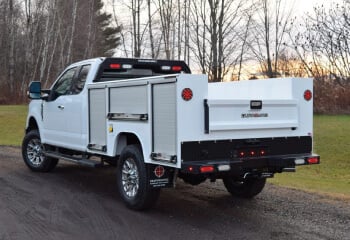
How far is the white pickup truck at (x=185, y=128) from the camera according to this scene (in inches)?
246

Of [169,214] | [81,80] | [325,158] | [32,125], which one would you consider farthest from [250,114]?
[325,158]

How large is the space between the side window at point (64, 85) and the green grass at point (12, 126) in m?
8.04

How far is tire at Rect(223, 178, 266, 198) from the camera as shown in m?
8.06

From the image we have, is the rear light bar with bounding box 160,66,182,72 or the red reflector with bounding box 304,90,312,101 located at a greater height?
the rear light bar with bounding box 160,66,182,72

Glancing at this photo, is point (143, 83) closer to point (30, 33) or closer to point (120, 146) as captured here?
point (120, 146)

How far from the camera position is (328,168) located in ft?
41.5

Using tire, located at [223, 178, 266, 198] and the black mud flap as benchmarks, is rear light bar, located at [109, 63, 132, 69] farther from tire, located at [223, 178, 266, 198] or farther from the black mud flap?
tire, located at [223, 178, 266, 198]

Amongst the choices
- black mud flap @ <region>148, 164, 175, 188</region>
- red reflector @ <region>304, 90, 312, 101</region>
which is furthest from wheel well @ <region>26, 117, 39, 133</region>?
red reflector @ <region>304, 90, 312, 101</region>

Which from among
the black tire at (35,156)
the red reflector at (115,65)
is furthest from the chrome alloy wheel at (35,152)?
the red reflector at (115,65)

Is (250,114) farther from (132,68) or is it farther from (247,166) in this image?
(132,68)

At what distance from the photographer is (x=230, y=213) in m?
7.18

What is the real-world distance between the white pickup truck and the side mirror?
137 cm

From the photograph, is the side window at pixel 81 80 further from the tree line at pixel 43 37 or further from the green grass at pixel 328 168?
the tree line at pixel 43 37

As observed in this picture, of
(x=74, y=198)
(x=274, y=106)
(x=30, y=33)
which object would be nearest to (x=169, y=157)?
(x=274, y=106)
